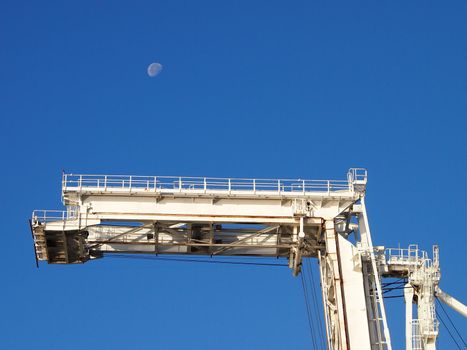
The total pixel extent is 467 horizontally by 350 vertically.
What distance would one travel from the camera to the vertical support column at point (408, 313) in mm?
55031

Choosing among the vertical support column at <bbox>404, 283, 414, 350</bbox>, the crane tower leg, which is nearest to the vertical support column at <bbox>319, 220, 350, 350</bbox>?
the crane tower leg

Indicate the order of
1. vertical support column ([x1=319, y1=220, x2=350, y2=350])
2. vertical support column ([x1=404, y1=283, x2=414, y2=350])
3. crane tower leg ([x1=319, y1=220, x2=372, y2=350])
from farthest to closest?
vertical support column ([x1=404, y1=283, x2=414, y2=350]) < vertical support column ([x1=319, y1=220, x2=350, y2=350]) < crane tower leg ([x1=319, y1=220, x2=372, y2=350])

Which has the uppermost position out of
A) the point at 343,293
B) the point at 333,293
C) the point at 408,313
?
the point at 333,293

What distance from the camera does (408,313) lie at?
5572 cm

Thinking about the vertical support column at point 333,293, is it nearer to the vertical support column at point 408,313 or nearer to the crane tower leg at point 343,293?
the crane tower leg at point 343,293

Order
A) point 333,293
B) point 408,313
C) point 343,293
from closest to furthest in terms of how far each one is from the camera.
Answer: point 343,293 < point 333,293 < point 408,313

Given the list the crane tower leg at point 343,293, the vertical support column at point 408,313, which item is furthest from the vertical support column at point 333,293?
the vertical support column at point 408,313

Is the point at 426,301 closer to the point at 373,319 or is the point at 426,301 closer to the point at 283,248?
the point at 373,319

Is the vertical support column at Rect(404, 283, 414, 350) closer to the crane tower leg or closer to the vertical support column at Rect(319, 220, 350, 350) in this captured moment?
the crane tower leg

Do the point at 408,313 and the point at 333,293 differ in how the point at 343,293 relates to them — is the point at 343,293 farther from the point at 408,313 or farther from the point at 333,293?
the point at 408,313

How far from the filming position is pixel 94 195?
180ft

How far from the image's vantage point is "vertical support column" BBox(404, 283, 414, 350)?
55.0 m

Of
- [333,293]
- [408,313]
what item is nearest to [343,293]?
[333,293]

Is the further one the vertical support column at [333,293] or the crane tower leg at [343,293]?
the vertical support column at [333,293]
